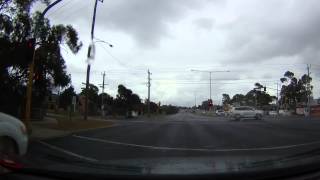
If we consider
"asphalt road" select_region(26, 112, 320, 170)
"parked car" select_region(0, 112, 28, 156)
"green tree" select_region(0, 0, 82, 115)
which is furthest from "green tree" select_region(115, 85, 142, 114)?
"parked car" select_region(0, 112, 28, 156)

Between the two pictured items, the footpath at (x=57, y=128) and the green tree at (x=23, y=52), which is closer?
the footpath at (x=57, y=128)

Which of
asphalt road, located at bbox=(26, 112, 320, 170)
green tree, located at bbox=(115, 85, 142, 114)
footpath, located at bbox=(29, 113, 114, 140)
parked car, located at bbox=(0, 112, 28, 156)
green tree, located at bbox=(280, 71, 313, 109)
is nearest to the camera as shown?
parked car, located at bbox=(0, 112, 28, 156)

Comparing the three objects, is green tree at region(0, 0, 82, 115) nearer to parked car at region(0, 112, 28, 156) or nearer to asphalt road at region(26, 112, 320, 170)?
asphalt road at region(26, 112, 320, 170)

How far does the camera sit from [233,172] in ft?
11.8

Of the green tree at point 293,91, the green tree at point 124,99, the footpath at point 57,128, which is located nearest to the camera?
the footpath at point 57,128

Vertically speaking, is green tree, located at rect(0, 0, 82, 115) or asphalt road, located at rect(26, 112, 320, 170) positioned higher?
green tree, located at rect(0, 0, 82, 115)

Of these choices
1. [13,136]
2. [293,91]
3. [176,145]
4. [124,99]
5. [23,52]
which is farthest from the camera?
[293,91]

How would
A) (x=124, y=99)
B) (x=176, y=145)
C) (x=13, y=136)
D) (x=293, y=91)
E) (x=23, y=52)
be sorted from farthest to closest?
(x=293, y=91), (x=124, y=99), (x=23, y=52), (x=176, y=145), (x=13, y=136)

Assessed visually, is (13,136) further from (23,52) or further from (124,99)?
(124,99)

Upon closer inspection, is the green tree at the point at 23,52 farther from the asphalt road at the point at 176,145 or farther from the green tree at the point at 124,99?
the green tree at the point at 124,99

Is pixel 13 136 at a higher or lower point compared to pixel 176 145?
higher

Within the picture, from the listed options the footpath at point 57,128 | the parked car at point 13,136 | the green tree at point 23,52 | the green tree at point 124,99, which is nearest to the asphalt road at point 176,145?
the parked car at point 13,136

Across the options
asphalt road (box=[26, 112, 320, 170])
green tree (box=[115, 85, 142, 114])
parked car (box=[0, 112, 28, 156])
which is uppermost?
green tree (box=[115, 85, 142, 114])

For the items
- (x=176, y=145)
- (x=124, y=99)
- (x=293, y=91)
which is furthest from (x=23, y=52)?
(x=293, y=91)
